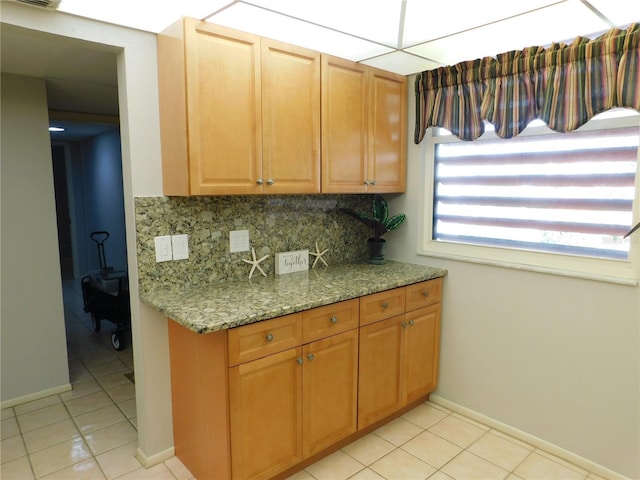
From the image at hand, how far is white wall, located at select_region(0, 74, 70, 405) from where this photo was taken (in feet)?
9.12

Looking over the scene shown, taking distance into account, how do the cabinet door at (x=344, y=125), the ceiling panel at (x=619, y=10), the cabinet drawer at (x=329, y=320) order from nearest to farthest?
the ceiling panel at (x=619, y=10), the cabinet drawer at (x=329, y=320), the cabinet door at (x=344, y=125)

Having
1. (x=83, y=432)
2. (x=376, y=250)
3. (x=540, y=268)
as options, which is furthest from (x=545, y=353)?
(x=83, y=432)

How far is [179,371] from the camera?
7.31 ft

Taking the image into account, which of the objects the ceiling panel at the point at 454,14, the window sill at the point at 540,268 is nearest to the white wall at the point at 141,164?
the ceiling panel at the point at 454,14

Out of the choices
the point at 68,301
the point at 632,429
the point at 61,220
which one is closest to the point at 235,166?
the point at 632,429

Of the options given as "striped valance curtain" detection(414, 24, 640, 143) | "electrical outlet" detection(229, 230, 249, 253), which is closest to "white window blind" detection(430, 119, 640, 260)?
"striped valance curtain" detection(414, 24, 640, 143)

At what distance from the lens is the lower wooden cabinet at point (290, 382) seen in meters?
1.89

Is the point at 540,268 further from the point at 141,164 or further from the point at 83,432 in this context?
the point at 83,432

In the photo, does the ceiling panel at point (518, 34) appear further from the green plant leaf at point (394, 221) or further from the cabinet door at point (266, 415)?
the cabinet door at point (266, 415)

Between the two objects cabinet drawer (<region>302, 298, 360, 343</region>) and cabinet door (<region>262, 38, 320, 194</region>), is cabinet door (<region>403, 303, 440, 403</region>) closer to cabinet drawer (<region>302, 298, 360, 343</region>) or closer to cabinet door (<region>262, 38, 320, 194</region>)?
cabinet drawer (<region>302, 298, 360, 343</region>)

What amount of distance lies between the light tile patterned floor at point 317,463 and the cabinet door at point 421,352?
0.20 metres

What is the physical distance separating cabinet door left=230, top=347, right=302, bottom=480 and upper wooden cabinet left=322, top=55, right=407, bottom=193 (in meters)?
1.08

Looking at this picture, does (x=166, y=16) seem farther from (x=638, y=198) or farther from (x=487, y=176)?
(x=638, y=198)

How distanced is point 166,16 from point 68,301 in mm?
4764
